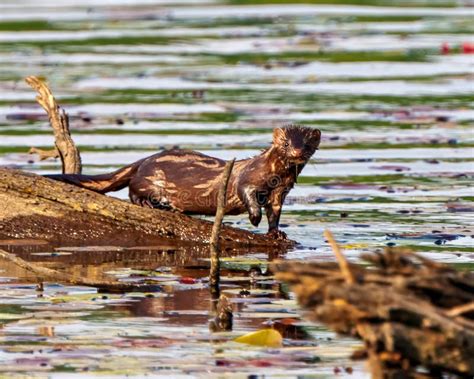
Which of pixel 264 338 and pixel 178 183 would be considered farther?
pixel 178 183

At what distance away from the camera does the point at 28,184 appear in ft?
42.0

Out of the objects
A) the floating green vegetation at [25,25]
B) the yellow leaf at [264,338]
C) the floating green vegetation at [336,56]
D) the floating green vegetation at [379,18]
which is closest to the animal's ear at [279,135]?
the yellow leaf at [264,338]

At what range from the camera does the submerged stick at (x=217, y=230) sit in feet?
33.9

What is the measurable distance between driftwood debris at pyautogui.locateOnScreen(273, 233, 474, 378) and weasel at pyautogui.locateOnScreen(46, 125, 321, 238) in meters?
5.33

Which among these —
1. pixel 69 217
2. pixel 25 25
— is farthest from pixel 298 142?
pixel 25 25

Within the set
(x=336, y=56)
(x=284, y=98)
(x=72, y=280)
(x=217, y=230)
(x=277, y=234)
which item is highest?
(x=336, y=56)

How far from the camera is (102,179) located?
13438 millimetres

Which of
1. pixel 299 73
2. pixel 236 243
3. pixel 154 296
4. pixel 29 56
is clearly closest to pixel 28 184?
pixel 236 243

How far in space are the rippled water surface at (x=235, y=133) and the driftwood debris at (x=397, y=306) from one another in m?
1.03

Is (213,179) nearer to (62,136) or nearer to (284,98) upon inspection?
(62,136)

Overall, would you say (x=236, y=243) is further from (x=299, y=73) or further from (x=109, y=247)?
(x=299, y=73)

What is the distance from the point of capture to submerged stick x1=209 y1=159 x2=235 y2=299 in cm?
1034

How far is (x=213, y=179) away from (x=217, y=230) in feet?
9.78

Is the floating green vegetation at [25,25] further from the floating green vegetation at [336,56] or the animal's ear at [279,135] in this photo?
the animal's ear at [279,135]
